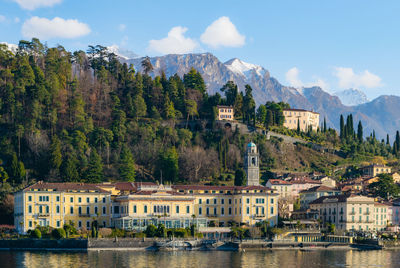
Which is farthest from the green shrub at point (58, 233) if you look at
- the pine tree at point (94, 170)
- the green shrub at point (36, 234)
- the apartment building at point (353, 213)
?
the apartment building at point (353, 213)

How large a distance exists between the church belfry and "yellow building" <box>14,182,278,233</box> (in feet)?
48.8

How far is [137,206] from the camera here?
103 m

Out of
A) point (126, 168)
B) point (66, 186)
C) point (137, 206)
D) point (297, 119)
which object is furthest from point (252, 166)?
point (297, 119)

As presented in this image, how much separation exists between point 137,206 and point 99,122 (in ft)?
124

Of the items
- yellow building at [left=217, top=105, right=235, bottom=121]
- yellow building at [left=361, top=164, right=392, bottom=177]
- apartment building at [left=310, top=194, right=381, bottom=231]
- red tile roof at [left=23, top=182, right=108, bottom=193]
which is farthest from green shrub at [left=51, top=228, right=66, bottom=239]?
yellow building at [left=361, top=164, right=392, bottom=177]

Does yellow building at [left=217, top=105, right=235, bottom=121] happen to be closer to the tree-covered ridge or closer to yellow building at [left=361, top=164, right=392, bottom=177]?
the tree-covered ridge

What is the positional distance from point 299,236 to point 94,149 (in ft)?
128

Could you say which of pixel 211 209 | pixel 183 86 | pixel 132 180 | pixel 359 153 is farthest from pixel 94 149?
pixel 359 153

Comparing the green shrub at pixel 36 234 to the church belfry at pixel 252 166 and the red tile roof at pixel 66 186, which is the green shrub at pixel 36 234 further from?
the church belfry at pixel 252 166

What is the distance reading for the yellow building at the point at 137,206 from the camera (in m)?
102

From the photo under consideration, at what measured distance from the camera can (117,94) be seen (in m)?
146

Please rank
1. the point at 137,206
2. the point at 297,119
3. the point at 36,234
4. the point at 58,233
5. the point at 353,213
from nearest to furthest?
the point at 58,233, the point at 36,234, the point at 137,206, the point at 353,213, the point at 297,119

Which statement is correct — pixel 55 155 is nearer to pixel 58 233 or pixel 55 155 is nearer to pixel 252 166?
pixel 58 233

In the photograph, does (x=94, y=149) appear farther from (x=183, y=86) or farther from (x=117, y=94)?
(x=183, y=86)
